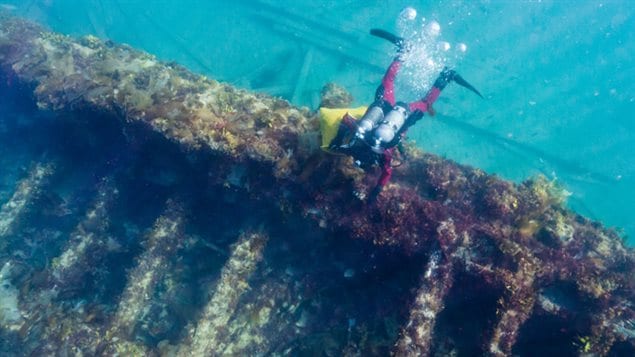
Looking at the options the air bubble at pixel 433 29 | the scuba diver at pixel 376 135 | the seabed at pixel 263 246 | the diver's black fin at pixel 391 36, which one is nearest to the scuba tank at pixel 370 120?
the scuba diver at pixel 376 135

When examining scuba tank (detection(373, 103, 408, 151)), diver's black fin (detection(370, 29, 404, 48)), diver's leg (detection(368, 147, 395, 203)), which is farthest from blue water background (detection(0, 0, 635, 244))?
diver's leg (detection(368, 147, 395, 203))

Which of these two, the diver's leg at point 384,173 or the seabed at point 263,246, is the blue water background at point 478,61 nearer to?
the seabed at point 263,246

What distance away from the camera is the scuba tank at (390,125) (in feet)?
20.1

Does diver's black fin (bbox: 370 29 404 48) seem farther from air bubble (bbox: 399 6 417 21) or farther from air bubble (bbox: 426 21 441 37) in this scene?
air bubble (bbox: 426 21 441 37)

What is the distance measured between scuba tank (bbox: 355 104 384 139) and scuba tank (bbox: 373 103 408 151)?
0.48 feet

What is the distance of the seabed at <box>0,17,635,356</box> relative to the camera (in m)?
5.74

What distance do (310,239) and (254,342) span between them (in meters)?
2.33

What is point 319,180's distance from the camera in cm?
655

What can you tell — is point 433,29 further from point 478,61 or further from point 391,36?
point 391,36

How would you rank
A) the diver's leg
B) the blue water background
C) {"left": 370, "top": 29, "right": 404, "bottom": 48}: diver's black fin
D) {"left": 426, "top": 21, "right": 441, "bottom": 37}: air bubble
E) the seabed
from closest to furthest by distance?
the seabed → the diver's leg → {"left": 370, "top": 29, "right": 404, "bottom": 48}: diver's black fin → the blue water background → {"left": 426, "top": 21, "right": 441, "bottom": 37}: air bubble

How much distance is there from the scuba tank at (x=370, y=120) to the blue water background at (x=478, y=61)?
Answer: 10473mm

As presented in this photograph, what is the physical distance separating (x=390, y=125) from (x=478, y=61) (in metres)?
18.4

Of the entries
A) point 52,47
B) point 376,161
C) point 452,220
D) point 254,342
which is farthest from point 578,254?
point 52,47

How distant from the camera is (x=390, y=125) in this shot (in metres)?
6.52
